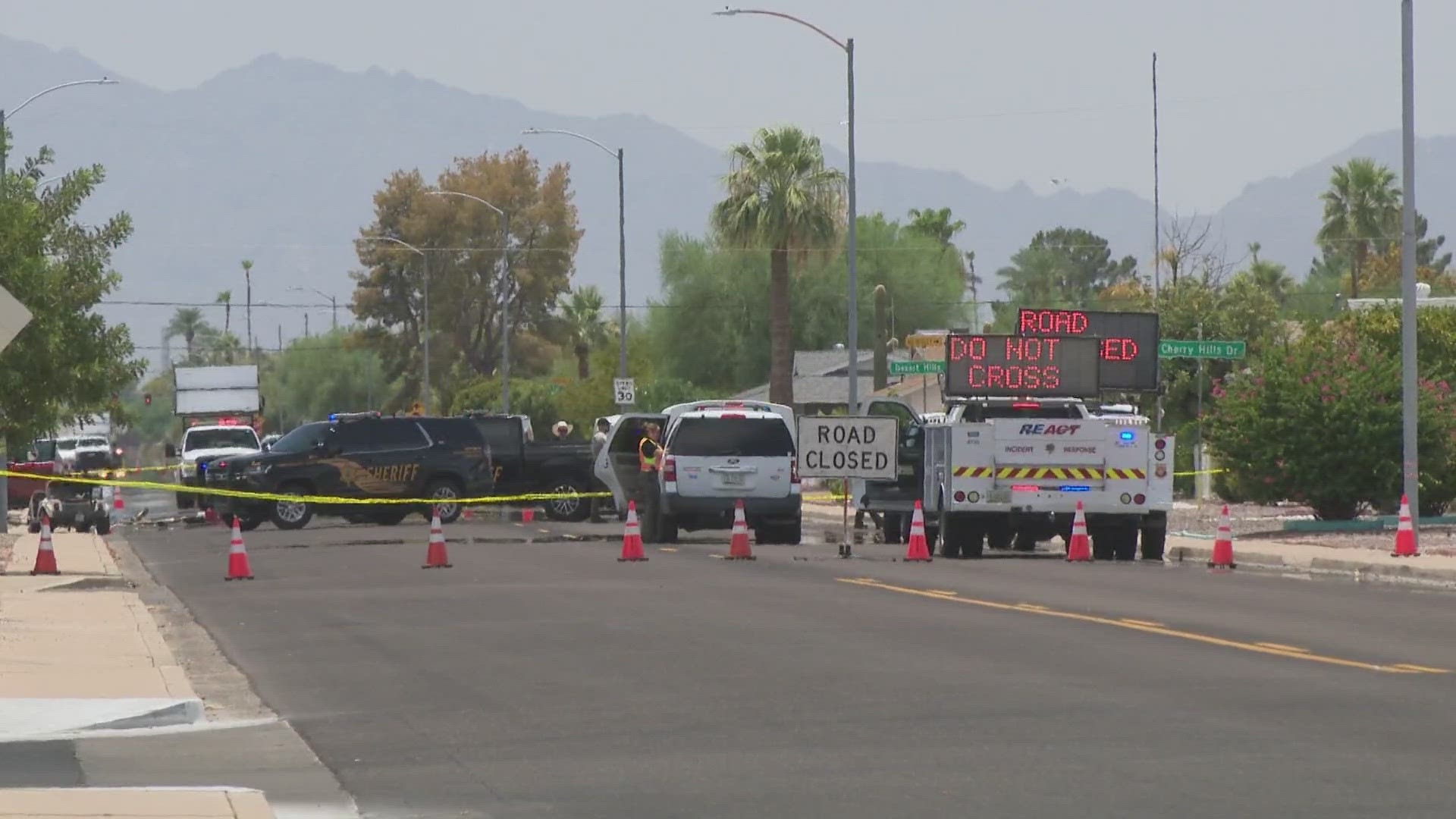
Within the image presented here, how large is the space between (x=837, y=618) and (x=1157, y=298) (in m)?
43.2

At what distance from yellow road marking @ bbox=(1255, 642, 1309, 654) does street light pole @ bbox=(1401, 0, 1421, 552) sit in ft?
42.3

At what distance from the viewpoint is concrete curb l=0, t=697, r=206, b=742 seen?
41.1 ft

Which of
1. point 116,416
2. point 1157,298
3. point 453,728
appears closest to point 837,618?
point 453,728

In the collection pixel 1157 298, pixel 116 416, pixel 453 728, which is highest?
pixel 1157 298

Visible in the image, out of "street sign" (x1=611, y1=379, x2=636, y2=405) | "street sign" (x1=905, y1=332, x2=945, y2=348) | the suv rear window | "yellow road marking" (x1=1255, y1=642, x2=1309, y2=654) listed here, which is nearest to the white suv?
the suv rear window

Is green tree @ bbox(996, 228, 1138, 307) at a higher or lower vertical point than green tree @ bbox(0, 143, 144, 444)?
higher

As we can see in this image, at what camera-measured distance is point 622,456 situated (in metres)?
37.7

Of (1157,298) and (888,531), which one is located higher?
(1157,298)

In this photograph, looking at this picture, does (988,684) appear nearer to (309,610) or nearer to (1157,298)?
(309,610)

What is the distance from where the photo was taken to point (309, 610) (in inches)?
846

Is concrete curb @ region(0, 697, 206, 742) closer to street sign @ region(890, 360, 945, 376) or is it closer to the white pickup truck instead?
street sign @ region(890, 360, 945, 376)

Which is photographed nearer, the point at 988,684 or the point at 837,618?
the point at 988,684

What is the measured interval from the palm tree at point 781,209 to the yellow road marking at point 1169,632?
39.9m

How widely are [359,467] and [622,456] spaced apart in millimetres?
5323
